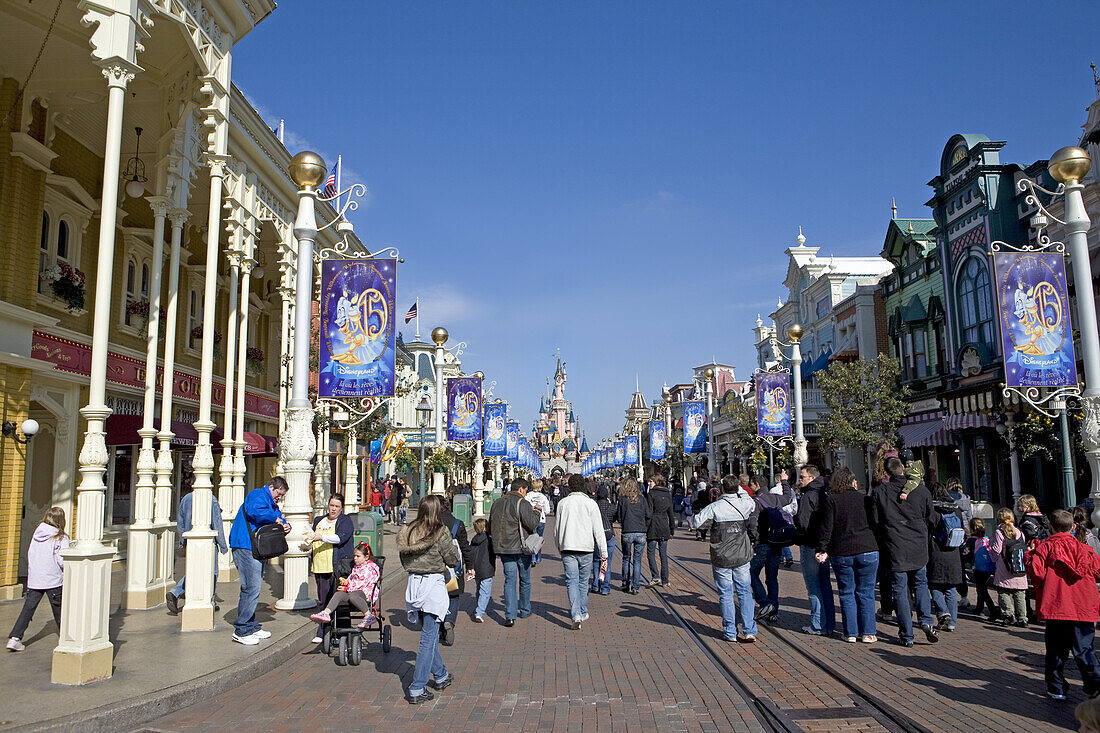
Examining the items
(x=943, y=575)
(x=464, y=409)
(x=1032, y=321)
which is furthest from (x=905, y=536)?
(x=464, y=409)

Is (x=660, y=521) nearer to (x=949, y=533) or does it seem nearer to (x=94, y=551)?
(x=949, y=533)

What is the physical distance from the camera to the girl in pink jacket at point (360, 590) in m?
8.03

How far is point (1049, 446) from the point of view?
21.1m

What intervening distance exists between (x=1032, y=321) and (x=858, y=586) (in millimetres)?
5235

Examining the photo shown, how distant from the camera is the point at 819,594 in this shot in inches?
365

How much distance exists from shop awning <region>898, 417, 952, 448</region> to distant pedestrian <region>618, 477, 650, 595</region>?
2051 centimetres

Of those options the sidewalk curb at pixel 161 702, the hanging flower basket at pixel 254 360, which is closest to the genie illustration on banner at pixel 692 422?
the hanging flower basket at pixel 254 360

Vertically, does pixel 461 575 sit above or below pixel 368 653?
above

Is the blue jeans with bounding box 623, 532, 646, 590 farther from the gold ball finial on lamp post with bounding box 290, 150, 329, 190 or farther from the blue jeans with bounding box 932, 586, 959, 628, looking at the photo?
the gold ball finial on lamp post with bounding box 290, 150, 329, 190

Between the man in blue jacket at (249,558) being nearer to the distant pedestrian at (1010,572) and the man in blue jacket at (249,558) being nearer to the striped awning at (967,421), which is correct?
the distant pedestrian at (1010,572)

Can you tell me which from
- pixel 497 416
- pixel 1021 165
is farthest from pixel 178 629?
pixel 1021 165

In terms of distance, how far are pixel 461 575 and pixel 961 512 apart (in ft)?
22.6

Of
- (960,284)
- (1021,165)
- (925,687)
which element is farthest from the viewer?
(960,284)

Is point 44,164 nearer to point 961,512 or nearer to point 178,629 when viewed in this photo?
point 178,629
